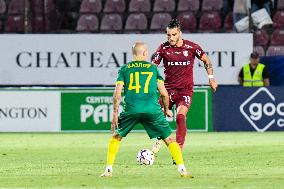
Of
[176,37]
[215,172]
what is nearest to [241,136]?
[176,37]

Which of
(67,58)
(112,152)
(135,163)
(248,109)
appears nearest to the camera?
(112,152)

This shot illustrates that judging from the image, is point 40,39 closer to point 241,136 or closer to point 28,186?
point 241,136

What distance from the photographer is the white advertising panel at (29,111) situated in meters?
23.6

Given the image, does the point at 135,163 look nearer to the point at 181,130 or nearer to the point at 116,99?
the point at 181,130

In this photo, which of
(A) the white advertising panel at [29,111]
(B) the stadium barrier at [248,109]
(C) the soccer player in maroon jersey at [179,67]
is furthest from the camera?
(A) the white advertising panel at [29,111]

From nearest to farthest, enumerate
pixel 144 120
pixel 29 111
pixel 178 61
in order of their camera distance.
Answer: pixel 144 120 → pixel 178 61 → pixel 29 111

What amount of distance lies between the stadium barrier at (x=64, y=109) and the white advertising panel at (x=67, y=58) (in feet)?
3.78

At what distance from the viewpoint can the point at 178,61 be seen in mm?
15523

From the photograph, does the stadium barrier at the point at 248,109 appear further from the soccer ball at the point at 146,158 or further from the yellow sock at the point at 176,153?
the yellow sock at the point at 176,153

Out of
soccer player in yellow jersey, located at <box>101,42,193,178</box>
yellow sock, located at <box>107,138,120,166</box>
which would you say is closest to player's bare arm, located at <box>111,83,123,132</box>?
soccer player in yellow jersey, located at <box>101,42,193,178</box>

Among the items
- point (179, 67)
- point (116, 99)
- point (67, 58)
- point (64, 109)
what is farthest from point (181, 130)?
point (67, 58)

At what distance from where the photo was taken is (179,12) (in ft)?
89.0

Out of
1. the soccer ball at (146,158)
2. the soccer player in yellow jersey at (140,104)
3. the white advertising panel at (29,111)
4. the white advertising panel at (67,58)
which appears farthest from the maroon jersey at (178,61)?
the white advertising panel at (67,58)

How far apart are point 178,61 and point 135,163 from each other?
1.63 m
